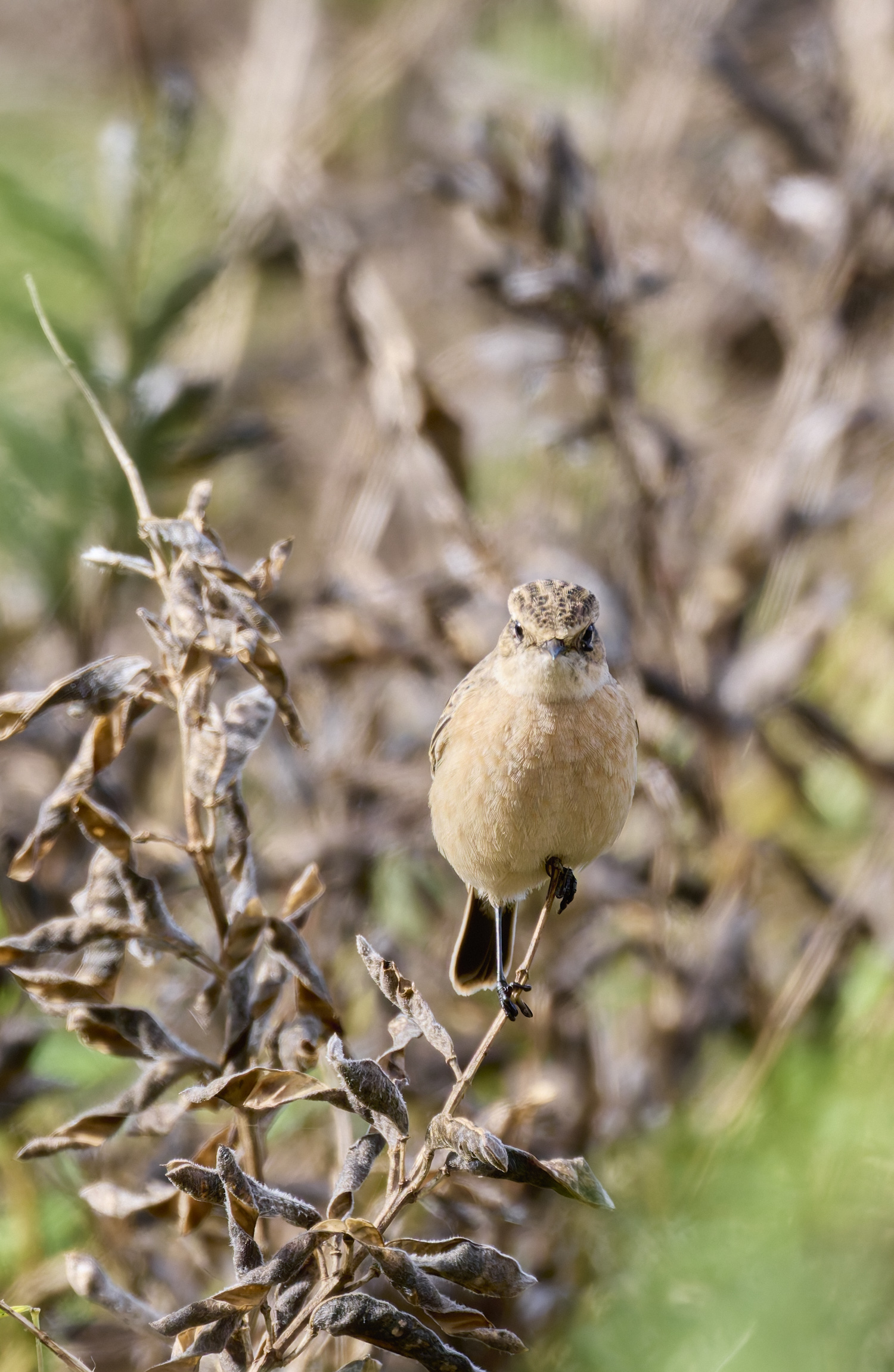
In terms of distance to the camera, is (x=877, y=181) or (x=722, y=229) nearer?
(x=877, y=181)

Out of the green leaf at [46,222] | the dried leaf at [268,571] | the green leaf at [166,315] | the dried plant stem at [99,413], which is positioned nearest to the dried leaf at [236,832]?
the dried leaf at [268,571]

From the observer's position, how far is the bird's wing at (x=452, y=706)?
2.78 m

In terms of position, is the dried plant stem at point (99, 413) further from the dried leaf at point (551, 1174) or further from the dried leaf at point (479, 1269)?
the dried leaf at point (479, 1269)

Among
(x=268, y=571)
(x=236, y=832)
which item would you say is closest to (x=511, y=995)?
(x=236, y=832)

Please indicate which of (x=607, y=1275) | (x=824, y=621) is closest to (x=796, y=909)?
(x=824, y=621)

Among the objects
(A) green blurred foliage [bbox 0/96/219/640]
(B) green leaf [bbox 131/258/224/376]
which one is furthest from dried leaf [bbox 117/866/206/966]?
(B) green leaf [bbox 131/258/224/376]

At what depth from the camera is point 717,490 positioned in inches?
246

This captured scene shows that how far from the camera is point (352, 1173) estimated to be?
1902 mm

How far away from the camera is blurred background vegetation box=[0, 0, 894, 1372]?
277 centimetres

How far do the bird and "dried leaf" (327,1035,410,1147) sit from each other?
0.39 meters

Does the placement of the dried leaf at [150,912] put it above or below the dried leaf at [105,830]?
below

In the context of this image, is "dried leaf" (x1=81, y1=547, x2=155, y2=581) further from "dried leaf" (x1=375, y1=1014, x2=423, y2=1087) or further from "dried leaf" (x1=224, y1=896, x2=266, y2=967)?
"dried leaf" (x1=375, y1=1014, x2=423, y2=1087)

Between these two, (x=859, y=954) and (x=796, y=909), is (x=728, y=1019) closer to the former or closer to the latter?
(x=859, y=954)

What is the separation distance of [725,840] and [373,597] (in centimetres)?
135
